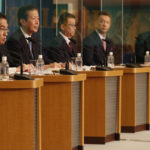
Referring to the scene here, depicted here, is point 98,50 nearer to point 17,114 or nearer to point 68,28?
point 68,28

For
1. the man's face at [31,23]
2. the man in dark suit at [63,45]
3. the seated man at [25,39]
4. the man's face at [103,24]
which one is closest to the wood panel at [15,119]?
the seated man at [25,39]

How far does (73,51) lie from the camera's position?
28.8 feet

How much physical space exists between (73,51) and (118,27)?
3234 mm

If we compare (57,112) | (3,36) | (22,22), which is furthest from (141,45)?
(57,112)

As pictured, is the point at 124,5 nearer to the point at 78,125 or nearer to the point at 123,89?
the point at 123,89

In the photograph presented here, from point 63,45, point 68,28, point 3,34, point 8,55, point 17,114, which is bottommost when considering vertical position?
point 17,114

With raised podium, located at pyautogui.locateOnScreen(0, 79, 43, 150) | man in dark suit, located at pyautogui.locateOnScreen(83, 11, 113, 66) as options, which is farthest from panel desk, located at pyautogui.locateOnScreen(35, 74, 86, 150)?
man in dark suit, located at pyautogui.locateOnScreen(83, 11, 113, 66)

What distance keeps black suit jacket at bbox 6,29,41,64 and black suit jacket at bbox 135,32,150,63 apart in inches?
160

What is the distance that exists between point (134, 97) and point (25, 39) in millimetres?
1640

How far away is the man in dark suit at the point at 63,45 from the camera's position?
339 inches

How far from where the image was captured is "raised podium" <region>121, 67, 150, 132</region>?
8.09 m

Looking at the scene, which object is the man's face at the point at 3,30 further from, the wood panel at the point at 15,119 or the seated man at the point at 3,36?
the wood panel at the point at 15,119

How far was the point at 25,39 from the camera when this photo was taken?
303 inches

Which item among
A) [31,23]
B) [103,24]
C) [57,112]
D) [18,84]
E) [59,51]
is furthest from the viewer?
[103,24]
